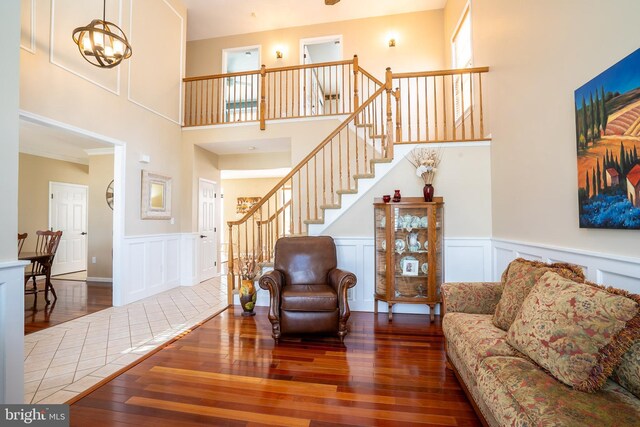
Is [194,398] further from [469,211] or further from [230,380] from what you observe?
Result: [469,211]

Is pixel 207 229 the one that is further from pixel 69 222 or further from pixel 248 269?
pixel 69 222

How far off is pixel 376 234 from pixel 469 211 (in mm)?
1214

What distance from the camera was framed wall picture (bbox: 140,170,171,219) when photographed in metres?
4.52

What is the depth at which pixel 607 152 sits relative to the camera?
1.69 m

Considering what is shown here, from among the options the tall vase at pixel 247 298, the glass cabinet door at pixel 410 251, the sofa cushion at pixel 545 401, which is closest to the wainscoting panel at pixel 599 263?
the sofa cushion at pixel 545 401

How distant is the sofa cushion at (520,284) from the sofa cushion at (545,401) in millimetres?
481

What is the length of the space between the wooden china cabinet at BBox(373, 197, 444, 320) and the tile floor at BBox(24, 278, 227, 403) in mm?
2395

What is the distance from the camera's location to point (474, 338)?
1750mm

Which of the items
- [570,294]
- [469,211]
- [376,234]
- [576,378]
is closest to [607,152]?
[570,294]

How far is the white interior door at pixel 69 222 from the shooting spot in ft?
21.2

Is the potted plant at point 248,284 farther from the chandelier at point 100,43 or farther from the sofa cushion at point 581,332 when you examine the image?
the sofa cushion at point 581,332

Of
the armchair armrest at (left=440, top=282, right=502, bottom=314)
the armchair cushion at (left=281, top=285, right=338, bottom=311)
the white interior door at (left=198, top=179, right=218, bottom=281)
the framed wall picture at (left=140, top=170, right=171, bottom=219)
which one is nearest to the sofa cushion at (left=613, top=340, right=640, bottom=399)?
the armchair armrest at (left=440, top=282, right=502, bottom=314)

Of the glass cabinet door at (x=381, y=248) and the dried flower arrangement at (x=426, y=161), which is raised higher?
the dried flower arrangement at (x=426, y=161)

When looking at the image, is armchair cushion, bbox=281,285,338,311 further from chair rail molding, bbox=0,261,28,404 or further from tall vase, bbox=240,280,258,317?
chair rail molding, bbox=0,261,28,404
